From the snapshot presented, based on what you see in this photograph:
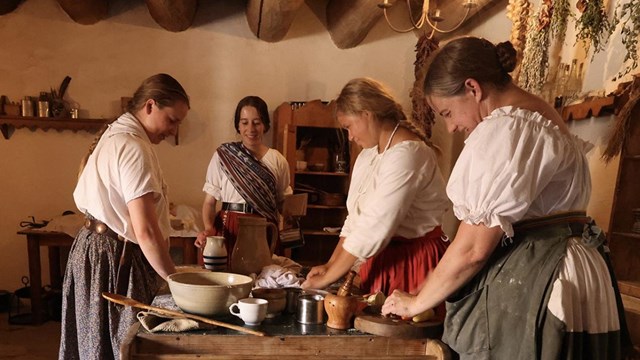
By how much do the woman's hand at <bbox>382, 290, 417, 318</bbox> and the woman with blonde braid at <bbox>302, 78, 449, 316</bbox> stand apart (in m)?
0.18

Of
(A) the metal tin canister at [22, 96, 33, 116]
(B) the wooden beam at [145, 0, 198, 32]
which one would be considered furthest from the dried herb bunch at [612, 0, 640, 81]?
(A) the metal tin canister at [22, 96, 33, 116]

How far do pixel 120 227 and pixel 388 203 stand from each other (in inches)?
32.8

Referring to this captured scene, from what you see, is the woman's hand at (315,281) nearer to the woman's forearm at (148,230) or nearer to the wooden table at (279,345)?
the wooden table at (279,345)

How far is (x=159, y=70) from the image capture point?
12.1 feet

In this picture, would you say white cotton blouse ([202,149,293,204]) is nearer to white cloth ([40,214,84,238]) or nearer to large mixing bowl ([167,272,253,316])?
white cloth ([40,214,84,238])

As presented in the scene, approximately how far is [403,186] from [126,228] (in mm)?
856

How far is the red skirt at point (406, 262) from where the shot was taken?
134 cm

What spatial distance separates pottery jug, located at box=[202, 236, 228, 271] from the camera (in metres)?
1.40

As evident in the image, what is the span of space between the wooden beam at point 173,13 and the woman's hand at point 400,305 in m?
2.76

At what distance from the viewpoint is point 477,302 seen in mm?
940

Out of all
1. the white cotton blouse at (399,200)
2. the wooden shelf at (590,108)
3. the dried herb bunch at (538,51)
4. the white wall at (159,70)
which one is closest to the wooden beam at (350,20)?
the white wall at (159,70)

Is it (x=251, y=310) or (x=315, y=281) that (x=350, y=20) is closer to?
(x=315, y=281)

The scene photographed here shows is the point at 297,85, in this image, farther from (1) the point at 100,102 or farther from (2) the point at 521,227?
(2) the point at 521,227

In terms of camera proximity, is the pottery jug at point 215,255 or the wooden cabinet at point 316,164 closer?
the pottery jug at point 215,255
